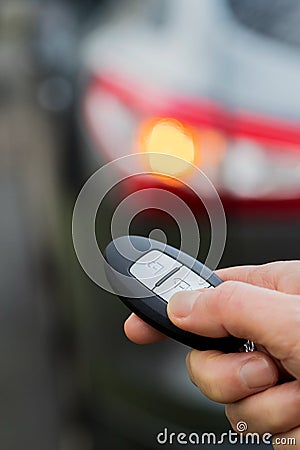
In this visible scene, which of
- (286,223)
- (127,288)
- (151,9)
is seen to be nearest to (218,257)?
(286,223)

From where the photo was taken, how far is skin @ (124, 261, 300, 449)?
4.53 feet

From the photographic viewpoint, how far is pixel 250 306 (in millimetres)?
1389

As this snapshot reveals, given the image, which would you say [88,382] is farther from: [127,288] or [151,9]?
[127,288]

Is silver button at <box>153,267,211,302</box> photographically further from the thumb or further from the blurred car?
the blurred car

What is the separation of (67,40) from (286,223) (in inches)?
156

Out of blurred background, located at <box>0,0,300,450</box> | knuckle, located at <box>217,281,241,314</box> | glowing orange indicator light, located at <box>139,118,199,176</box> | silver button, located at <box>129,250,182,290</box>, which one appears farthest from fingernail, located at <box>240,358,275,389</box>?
glowing orange indicator light, located at <box>139,118,199,176</box>

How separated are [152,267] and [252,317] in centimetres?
27

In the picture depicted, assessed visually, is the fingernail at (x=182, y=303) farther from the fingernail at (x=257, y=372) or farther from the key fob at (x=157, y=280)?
the fingernail at (x=257, y=372)

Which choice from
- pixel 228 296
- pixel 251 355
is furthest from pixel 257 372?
pixel 228 296

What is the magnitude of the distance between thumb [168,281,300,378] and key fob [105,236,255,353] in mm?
41

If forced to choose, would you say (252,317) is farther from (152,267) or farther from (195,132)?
(195,132)

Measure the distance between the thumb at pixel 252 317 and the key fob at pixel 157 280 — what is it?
4 cm

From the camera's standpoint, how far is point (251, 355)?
4.84ft

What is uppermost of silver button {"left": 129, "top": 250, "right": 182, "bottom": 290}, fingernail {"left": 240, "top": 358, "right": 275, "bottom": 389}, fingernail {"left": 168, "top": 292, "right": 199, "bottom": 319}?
silver button {"left": 129, "top": 250, "right": 182, "bottom": 290}
